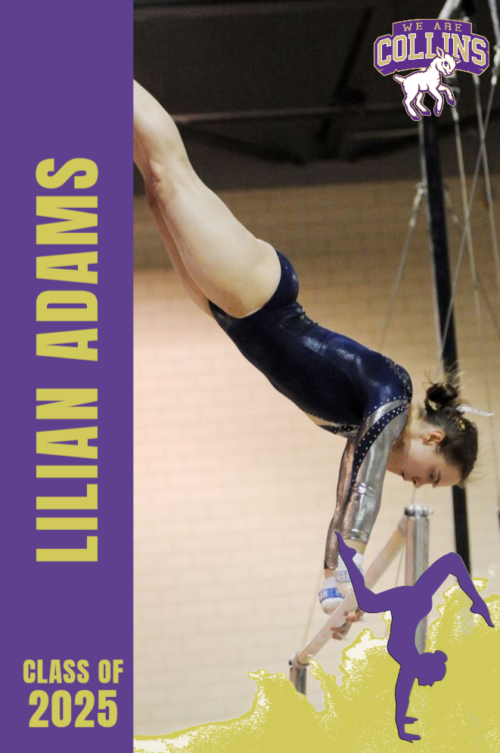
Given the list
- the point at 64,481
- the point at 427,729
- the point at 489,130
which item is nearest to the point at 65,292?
the point at 64,481

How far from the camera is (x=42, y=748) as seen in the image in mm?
1771

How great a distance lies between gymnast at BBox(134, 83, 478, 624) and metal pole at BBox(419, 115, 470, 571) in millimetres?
741

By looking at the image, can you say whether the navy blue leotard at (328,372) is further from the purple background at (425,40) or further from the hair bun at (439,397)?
the purple background at (425,40)

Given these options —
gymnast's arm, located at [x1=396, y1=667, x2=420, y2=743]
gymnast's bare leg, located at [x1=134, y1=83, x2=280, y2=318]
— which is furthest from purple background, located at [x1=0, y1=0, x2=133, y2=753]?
gymnast's arm, located at [x1=396, y1=667, x2=420, y2=743]

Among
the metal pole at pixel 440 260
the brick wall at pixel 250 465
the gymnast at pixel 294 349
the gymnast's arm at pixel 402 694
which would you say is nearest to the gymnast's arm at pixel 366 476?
the gymnast at pixel 294 349

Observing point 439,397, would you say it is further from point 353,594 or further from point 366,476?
point 353,594

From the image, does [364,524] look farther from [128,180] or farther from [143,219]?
[143,219]

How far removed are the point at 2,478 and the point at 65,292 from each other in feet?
1.28

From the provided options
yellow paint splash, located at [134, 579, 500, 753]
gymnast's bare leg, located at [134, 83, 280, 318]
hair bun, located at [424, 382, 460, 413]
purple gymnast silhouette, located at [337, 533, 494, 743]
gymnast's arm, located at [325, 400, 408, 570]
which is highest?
gymnast's bare leg, located at [134, 83, 280, 318]

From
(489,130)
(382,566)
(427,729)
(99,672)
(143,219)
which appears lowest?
(427,729)

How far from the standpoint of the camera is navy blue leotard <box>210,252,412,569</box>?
68.7 inches

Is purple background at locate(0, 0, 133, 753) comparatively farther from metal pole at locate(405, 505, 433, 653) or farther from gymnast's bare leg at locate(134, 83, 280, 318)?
metal pole at locate(405, 505, 433, 653)

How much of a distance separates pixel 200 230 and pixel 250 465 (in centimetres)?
186

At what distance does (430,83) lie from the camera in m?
1.98
